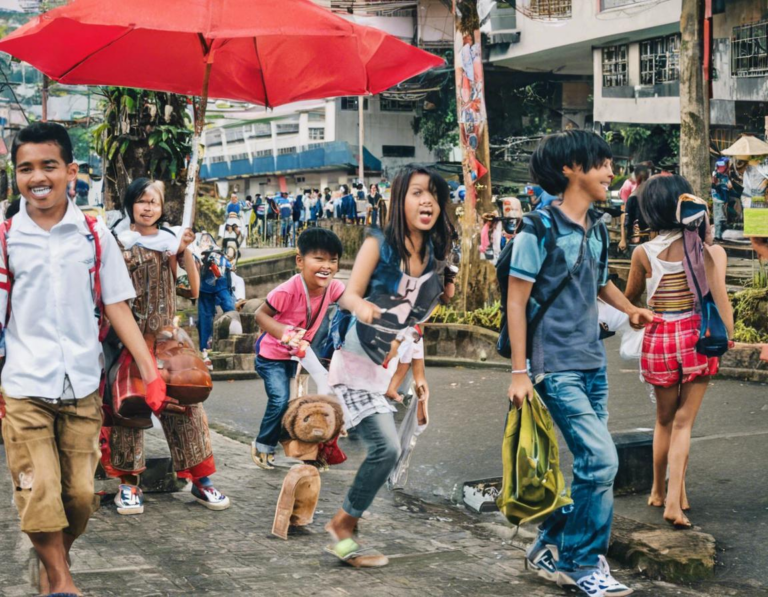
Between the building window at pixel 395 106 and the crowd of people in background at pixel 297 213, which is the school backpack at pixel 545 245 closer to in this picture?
the crowd of people in background at pixel 297 213

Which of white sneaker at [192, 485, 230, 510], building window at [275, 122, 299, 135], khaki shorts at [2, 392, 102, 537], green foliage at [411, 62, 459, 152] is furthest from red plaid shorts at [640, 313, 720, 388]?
building window at [275, 122, 299, 135]

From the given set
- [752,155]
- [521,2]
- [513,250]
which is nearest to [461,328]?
[513,250]

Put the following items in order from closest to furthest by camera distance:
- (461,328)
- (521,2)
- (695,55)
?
(461,328)
(695,55)
(521,2)

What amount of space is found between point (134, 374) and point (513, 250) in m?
2.03

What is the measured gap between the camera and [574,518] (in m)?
4.48

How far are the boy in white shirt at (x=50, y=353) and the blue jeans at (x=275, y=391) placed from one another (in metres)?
2.74

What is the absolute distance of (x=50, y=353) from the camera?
13.4 ft

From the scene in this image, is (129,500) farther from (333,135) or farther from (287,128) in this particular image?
(287,128)

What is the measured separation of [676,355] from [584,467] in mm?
1359

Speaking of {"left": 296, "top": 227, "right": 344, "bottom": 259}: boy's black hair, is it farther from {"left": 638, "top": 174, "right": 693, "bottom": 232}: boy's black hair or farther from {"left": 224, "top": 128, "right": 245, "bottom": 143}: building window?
{"left": 224, "top": 128, "right": 245, "bottom": 143}: building window

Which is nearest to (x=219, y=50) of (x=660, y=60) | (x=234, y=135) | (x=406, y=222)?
(x=406, y=222)

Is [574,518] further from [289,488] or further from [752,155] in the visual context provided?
[752,155]

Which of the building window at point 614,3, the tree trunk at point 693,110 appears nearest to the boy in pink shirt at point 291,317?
the tree trunk at point 693,110

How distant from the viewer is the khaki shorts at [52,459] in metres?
4.00
